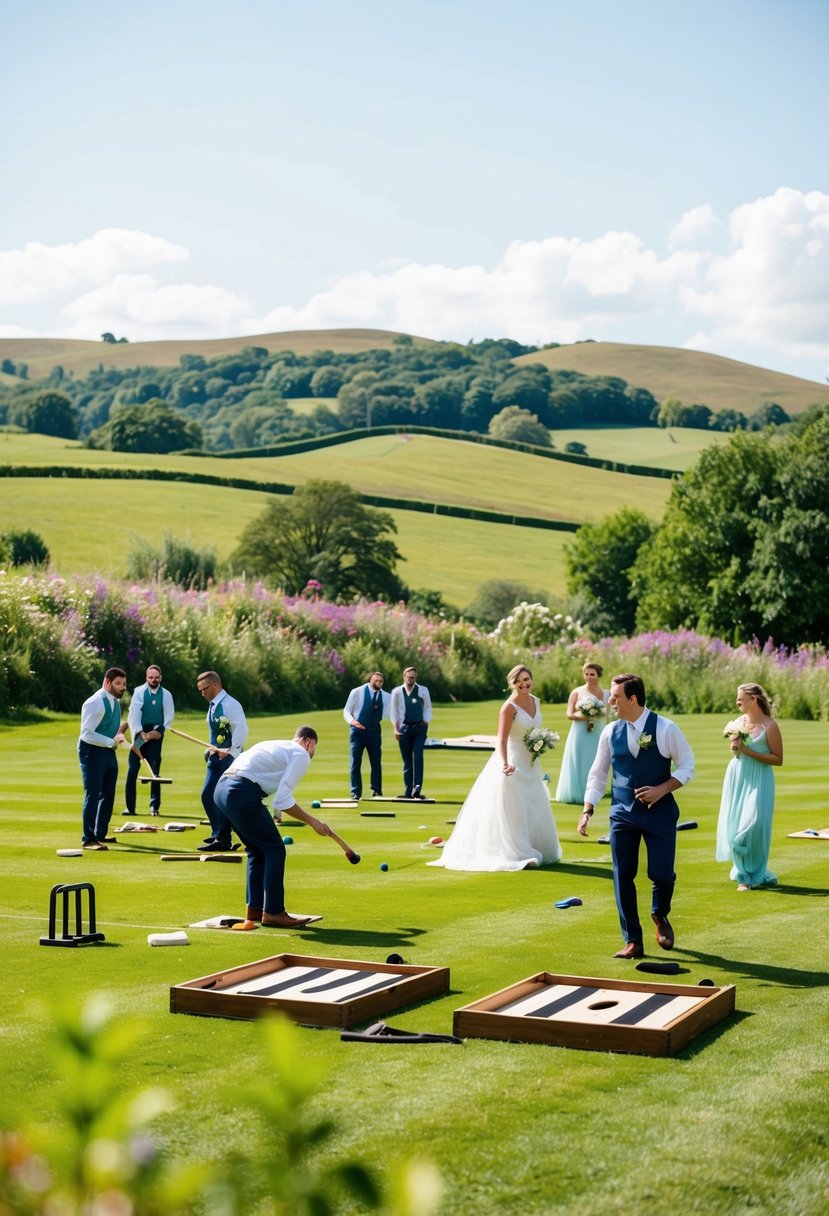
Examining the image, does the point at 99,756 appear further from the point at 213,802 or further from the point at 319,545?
the point at 319,545

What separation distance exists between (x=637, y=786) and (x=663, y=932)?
137 centimetres

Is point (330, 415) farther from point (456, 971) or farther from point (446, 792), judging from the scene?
point (456, 971)

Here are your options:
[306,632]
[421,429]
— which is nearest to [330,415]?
[421,429]

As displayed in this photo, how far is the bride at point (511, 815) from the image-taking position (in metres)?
18.2

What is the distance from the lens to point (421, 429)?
563ft

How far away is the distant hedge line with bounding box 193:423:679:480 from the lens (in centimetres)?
14900

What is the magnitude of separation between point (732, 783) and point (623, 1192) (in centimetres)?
1062

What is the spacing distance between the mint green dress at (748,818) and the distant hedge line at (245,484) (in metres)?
101

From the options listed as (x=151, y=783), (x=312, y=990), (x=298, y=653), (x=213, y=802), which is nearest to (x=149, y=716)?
(x=151, y=783)

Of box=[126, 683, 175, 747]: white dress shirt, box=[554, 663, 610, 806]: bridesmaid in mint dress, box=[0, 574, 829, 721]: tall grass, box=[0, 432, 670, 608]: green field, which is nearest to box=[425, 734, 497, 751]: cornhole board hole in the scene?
box=[554, 663, 610, 806]: bridesmaid in mint dress

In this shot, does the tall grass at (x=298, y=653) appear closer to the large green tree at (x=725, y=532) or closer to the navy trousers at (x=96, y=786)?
the large green tree at (x=725, y=532)

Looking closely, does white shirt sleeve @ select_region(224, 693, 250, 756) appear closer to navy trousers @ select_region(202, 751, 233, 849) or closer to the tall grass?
navy trousers @ select_region(202, 751, 233, 849)

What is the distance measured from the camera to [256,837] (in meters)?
13.8

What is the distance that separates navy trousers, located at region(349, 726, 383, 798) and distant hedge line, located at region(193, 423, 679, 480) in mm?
111400
